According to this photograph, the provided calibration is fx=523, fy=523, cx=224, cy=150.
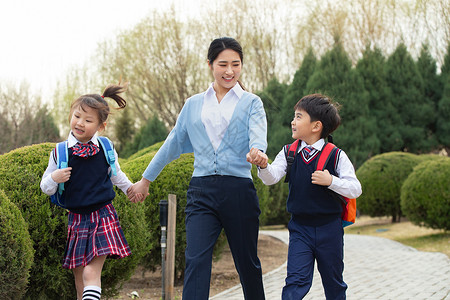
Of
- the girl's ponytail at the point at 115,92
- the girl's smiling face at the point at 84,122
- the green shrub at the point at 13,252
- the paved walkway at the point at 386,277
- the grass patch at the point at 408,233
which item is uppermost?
the girl's ponytail at the point at 115,92

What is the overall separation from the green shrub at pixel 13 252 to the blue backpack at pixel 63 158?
0.38m

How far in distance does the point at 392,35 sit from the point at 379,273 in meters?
21.8

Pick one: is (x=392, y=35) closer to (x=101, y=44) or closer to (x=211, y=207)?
(x=101, y=44)

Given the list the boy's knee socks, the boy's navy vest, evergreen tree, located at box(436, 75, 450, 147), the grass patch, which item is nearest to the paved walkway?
the grass patch

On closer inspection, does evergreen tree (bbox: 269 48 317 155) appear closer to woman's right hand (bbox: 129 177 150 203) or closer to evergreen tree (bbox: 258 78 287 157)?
evergreen tree (bbox: 258 78 287 157)

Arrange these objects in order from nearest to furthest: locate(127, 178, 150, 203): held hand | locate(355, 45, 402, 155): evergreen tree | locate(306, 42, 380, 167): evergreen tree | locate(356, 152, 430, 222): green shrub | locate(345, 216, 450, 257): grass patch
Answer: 1. locate(127, 178, 150, 203): held hand
2. locate(345, 216, 450, 257): grass patch
3. locate(356, 152, 430, 222): green shrub
4. locate(306, 42, 380, 167): evergreen tree
5. locate(355, 45, 402, 155): evergreen tree

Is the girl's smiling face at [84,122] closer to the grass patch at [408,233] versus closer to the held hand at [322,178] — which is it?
the held hand at [322,178]

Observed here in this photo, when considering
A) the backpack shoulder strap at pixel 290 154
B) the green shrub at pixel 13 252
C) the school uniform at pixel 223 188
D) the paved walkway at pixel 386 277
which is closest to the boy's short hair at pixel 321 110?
the backpack shoulder strap at pixel 290 154

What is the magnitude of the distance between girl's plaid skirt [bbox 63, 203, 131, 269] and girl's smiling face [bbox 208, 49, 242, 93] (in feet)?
4.09

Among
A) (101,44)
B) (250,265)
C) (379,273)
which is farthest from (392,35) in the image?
(250,265)

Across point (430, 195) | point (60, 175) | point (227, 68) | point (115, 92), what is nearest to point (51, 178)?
point (60, 175)

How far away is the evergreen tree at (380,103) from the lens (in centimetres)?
2008

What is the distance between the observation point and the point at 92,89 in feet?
92.5

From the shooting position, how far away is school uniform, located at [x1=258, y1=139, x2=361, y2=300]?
3.57m
